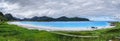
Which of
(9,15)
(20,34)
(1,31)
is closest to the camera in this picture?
(20,34)

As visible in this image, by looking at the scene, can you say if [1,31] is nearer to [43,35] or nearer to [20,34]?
[20,34]

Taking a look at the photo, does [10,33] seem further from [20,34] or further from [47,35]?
[47,35]

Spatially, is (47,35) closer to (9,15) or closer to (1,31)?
(1,31)

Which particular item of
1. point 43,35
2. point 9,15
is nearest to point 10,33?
point 43,35

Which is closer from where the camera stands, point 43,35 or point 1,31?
point 43,35

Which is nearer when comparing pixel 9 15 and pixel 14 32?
pixel 14 32

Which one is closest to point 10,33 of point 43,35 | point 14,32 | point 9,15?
point 14,32

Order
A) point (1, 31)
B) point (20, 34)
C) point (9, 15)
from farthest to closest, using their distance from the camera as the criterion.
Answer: point (9, 15) → point (1, 31) → point (20, 34)
